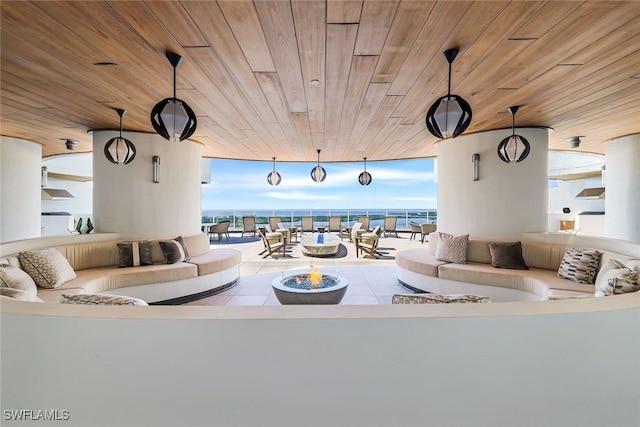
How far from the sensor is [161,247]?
444 cm

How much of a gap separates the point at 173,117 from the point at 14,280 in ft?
7.06

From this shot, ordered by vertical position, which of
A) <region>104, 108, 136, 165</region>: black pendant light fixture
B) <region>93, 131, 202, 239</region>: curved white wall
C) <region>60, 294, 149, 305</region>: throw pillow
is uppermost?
<region>104, 108, 136, 165</region>: black pendant light fixture

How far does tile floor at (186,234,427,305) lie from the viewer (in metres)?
4.36

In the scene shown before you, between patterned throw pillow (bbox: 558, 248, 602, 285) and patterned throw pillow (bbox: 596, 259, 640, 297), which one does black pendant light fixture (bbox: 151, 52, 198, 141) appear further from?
patterned throw pillow (bbox: 558, 248, 602, 285)

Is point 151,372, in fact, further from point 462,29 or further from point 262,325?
point 462,29

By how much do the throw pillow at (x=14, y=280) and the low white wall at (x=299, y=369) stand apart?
7.19 feet

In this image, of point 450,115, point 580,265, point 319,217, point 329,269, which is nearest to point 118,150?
point 329,269

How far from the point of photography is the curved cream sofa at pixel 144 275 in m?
3.56

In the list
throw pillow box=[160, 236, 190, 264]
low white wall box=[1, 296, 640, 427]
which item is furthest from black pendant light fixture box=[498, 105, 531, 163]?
throw pillow box=[160, 236, 190, 264]

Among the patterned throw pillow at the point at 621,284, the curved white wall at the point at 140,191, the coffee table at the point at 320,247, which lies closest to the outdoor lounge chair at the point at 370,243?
the coffee table at the point at 320,247

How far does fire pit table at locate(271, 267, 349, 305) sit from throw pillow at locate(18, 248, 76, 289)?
2.45 metres

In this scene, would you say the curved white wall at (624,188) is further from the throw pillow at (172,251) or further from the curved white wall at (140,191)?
the curved white wall at (140,191)

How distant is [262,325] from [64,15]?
8.13 feet

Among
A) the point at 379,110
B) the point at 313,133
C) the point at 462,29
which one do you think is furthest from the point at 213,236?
the point at 462,29
